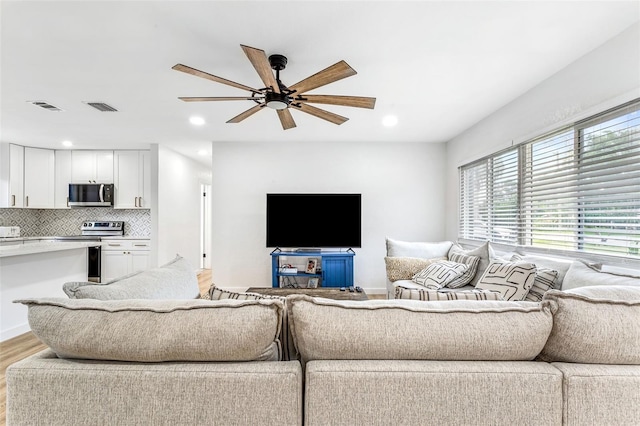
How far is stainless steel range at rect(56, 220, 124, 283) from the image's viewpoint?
5.18m

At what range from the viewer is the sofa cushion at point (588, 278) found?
1623 mm

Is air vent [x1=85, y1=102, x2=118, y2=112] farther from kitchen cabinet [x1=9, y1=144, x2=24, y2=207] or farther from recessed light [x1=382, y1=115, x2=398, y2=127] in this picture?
recessed light [x1=382, y1=115, x2=398, y2=127]

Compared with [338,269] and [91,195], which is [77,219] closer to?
[91,195]

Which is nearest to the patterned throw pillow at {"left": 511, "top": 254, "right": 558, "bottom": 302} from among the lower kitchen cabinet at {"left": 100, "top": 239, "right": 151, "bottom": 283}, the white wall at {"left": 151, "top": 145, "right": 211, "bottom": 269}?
the white wall at {"left": 151, "top": 145, "right": 211, "bottom": 269}

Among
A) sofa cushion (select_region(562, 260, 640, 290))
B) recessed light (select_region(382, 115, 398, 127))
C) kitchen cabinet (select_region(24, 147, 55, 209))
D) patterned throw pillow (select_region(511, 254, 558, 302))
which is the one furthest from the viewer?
kitchen cabinet (select_region(24, 147, 55, 209))

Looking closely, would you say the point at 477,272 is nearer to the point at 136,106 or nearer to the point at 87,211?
the point at 136,106

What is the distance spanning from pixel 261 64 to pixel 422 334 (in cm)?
168

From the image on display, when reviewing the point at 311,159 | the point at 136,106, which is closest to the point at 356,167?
the point at 311,159

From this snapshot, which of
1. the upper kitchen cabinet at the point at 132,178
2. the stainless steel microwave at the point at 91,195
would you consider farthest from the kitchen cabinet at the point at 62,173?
the upper kitchen cabinet at the point at 132,178

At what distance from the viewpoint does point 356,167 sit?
4852 millimetres

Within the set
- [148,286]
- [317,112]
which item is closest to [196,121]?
[317,112]

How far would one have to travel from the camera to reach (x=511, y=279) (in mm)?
2260

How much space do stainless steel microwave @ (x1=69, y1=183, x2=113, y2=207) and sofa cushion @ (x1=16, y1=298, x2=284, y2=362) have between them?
518 centimetres

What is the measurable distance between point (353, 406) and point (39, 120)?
4.88 metres
